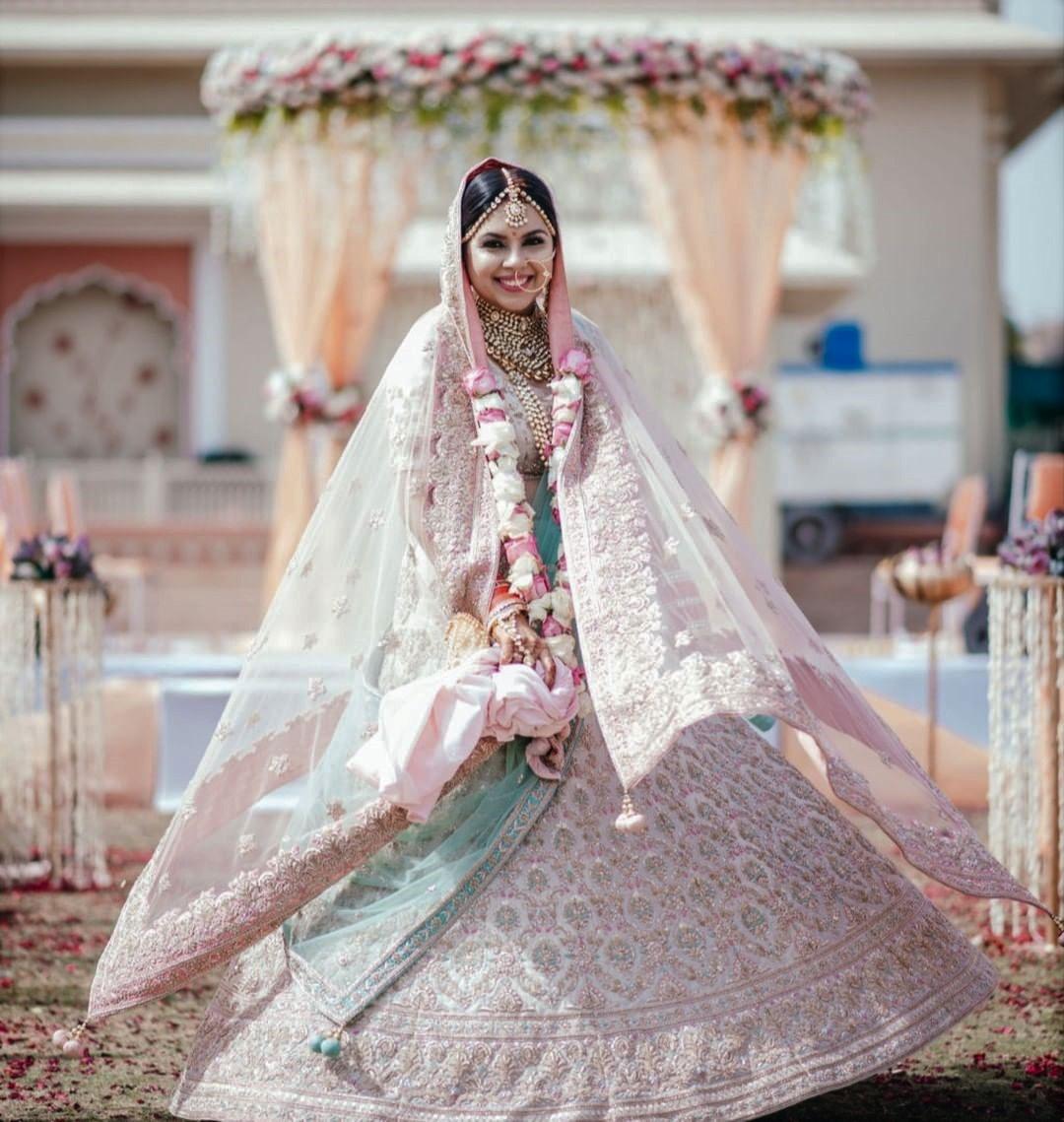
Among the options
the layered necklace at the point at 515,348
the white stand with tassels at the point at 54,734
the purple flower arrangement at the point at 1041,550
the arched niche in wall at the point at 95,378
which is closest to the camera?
the layered necklace at the point at 515,348

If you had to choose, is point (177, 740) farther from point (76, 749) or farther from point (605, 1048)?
point (605, 1048)

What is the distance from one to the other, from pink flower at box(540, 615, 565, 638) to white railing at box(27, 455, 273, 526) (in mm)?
9237

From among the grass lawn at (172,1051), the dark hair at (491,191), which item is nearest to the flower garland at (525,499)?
the dark hair at (491,191)

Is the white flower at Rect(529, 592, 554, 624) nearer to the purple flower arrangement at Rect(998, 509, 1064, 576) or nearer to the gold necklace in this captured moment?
the gold necklace

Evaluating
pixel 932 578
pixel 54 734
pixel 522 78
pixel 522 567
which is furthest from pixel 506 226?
pixel 522 78

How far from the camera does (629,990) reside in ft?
9.36

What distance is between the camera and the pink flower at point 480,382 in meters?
3.21

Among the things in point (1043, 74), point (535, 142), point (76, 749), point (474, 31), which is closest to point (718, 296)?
point (535, 142)

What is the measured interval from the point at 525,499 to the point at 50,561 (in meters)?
2.41

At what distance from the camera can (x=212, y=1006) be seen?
307 cm

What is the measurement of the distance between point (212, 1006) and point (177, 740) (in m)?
3.35

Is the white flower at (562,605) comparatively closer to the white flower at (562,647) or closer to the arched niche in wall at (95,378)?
the white flower at (562,647)

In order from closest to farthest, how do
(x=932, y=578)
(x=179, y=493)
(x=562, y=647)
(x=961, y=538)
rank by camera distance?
(x=562, y=647)
(x=932, y=578)
(x=961, y=538)
(x=179, y=493)

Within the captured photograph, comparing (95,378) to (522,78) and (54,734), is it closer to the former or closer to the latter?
(522,78)
